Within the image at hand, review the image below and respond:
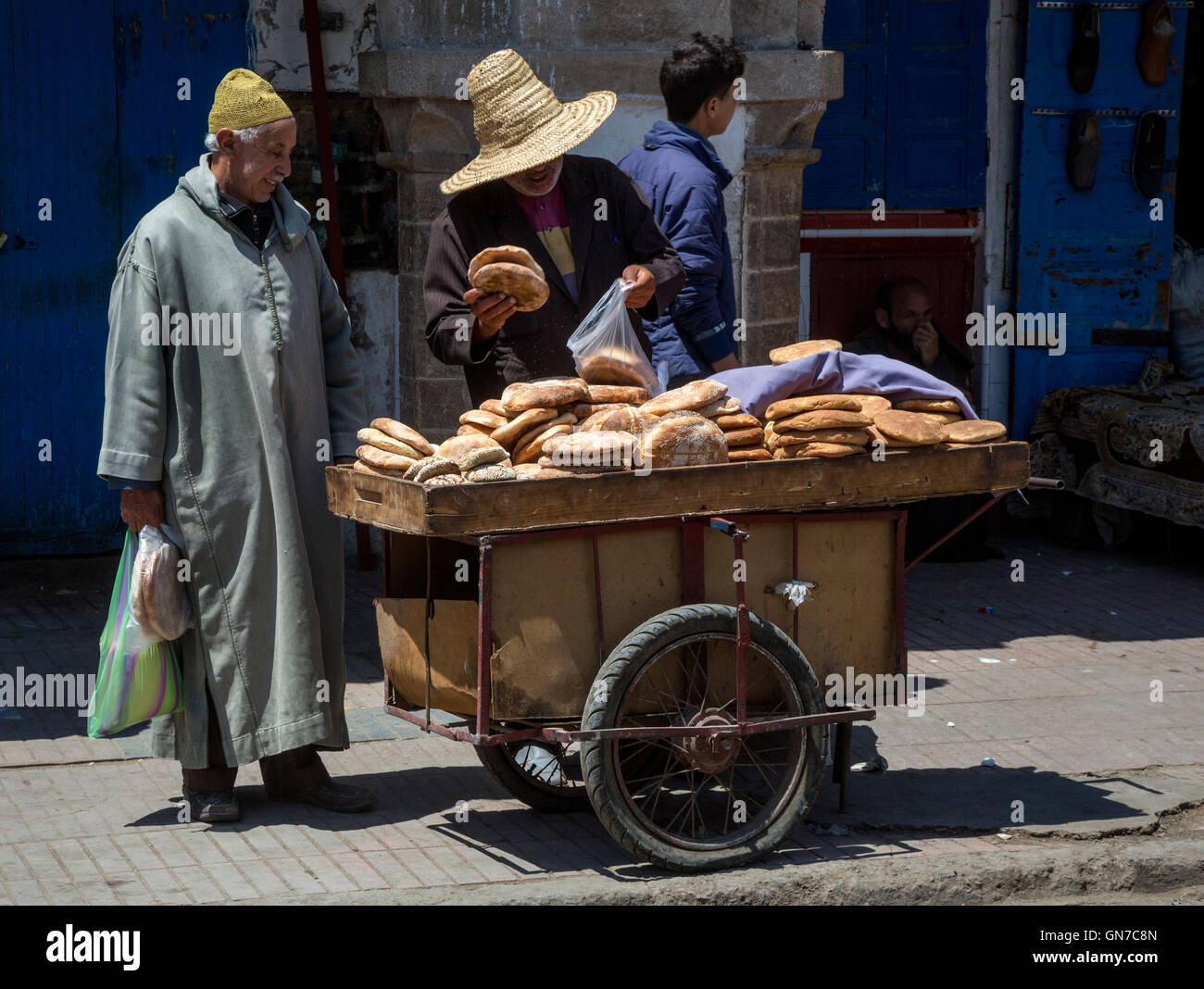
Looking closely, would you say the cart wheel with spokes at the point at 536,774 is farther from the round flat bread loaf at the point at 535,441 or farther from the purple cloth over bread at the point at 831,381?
the purple cloth over bread at the point at 831,381

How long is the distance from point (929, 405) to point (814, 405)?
17.6 inches

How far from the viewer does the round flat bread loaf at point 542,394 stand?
4.52m

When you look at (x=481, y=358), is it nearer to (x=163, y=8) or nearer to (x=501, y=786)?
(x=501, y=786)

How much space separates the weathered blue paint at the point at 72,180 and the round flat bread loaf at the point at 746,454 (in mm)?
4123

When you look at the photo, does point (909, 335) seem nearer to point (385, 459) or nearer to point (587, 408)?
point (587, 408)

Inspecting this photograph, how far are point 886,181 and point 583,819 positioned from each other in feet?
16.6

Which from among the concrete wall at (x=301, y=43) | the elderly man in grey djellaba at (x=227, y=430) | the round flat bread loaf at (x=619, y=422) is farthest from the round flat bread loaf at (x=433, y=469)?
the concrete wall at (x=301, y=43)

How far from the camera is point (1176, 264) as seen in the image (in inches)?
380

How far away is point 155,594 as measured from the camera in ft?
15.4

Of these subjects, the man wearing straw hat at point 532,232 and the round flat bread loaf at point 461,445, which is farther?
the man wearing straw hat at point 532,232

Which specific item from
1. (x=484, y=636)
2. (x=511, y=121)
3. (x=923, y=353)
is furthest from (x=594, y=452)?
(x=923, y=353)

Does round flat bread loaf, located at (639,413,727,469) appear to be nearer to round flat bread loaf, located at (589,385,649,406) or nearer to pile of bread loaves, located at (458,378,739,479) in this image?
pile of bread loaves, located at (458,378,739,479)

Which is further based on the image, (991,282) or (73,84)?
(991,282)
